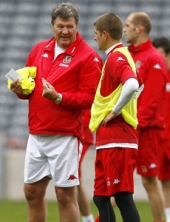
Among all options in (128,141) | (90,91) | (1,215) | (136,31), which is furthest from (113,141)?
(1,215)

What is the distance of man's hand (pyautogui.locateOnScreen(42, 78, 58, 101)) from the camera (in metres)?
5.62

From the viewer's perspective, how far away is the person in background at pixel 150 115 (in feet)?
23.5

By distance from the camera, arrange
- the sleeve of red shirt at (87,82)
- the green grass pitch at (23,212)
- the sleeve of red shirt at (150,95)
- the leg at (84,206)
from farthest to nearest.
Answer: the green grass pitch at (23,212) < the leg at (84,206) < the sleeve of red shirt at (150,95) < the sleeve of red shirt at (87,82)

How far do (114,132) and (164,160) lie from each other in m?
2.54

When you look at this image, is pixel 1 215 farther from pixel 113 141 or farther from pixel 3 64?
pixel 3 64

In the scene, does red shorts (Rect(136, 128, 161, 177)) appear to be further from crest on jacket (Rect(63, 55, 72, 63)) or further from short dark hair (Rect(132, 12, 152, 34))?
crest on jacket (Rect(63, 55, 72, 63))

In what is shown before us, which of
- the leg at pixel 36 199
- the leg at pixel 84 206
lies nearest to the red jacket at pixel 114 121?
the leg at pixel 36 199

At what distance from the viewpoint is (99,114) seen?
5672 mm

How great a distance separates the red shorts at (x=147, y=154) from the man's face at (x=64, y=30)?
5.43 feet

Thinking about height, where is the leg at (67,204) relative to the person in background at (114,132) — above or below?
below

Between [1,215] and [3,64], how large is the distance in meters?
8.02

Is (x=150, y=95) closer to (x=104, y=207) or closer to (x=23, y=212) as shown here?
(x=104, y=207)

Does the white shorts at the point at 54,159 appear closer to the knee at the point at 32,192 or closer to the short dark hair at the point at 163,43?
the knee at the point at 32,192

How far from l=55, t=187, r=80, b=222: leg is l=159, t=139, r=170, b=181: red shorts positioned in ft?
7.26
